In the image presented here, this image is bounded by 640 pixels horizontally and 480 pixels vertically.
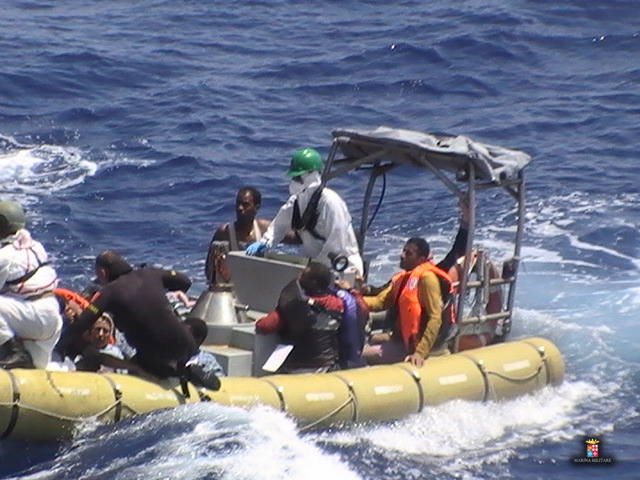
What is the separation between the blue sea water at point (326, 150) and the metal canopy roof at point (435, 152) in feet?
6.27

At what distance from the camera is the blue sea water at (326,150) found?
11.3 meters

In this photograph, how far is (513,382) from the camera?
42.4 ft

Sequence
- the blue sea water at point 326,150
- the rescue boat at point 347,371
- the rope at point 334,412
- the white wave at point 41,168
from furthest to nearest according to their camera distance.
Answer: the white wave at point 41,168, the rope at point 334,412, the blue sea water at point 326,150, the rescue boat at point 347,371

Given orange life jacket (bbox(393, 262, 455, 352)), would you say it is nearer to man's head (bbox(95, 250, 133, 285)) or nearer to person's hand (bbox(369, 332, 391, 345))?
person's hand (bbox(369, 332, 391, 345))

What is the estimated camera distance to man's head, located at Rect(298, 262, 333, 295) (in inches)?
472

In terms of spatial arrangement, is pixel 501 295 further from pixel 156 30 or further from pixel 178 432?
pixel 156 30

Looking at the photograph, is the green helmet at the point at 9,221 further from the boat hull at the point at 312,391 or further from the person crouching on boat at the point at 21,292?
the boat hull at the point at 312,391

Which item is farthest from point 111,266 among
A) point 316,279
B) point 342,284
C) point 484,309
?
point 484,309

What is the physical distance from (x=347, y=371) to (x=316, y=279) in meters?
0.74

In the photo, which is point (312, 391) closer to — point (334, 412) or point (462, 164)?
point (334, 412)

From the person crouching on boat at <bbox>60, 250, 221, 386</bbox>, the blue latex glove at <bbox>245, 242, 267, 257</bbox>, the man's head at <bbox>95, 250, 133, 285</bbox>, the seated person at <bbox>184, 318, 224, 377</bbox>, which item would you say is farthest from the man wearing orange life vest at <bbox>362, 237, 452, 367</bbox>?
the man's head at <bbox>95, 250, 133, 285</bbox>

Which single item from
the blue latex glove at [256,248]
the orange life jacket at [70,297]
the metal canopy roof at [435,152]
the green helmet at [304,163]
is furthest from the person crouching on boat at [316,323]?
the metal canopy roof at [435,152]

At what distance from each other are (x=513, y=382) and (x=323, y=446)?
6.96 ft

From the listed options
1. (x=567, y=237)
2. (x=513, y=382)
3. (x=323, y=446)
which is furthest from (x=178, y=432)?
(x=567, y=237)
